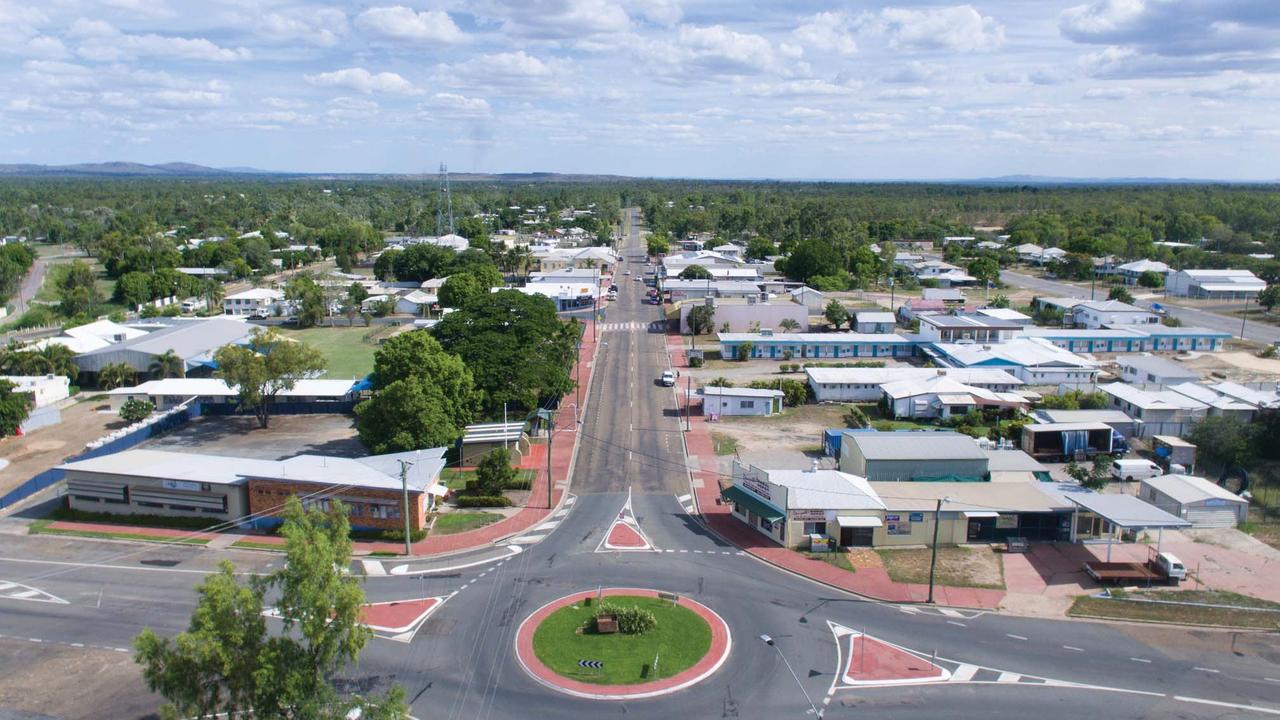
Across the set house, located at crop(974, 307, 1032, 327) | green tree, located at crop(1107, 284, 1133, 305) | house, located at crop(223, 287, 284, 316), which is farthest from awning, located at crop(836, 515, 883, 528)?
house, located at crop(223, 287, 284, 316)

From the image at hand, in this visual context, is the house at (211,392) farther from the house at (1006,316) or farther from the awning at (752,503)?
the house at (1006,316)

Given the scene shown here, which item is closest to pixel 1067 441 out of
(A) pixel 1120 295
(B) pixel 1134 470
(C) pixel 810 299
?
(B) pixel 1134 470

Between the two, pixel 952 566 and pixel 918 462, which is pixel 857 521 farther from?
pixel 918 462

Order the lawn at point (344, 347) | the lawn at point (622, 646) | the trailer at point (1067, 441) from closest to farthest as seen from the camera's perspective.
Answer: the lawn at point (622, 646) → the trailer at point (1067, 441) → the lawn at point (344, 347)

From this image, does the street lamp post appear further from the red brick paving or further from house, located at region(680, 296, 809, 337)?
house, located at region(680, 296, 809, 337)

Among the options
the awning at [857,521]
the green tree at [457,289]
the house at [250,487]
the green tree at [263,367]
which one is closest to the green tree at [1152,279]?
the green tree at [457,289]

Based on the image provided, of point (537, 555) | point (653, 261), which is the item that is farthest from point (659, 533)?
point (653, 261)

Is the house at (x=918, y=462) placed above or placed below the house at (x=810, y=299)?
below
